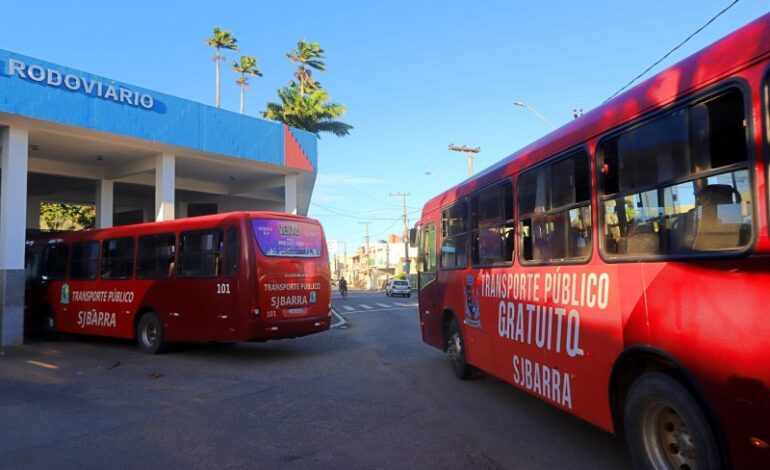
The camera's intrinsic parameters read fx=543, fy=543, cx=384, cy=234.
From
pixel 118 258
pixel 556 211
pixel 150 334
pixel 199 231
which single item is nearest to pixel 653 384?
pixel 556 211

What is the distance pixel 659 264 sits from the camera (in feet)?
12.2

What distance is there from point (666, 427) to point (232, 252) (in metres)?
8.12

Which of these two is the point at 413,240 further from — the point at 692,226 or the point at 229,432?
the point at 692,226

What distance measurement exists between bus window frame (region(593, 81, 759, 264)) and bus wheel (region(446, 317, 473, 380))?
393 centimetres

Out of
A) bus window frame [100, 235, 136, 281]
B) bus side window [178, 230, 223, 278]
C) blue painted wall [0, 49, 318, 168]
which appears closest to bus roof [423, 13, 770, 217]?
bus side window [178, 230, 223, 278]

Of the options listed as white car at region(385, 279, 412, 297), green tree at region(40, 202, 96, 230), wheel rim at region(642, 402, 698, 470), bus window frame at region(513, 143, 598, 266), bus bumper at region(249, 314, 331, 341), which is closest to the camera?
wheel rim at region(642, 402, 698, 470)

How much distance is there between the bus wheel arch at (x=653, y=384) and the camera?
126 inches

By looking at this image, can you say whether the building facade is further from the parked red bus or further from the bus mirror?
the bus mirror

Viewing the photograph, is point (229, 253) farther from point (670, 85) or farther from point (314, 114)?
point (314, 114)

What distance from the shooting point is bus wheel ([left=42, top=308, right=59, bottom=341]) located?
45.5ft

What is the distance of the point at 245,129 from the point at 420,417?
13465 millimetres

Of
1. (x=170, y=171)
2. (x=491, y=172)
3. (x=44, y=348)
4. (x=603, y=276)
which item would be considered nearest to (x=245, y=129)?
(x=170, y=171)

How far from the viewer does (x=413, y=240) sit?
10.4 metres

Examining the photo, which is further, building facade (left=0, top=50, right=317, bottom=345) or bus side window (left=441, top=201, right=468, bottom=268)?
building facade (left=0, top=50, right=317, bottom=345)
